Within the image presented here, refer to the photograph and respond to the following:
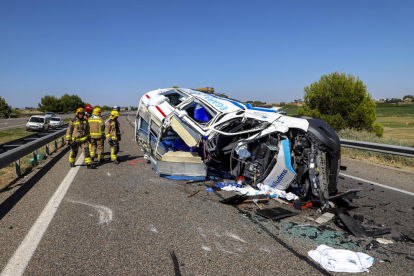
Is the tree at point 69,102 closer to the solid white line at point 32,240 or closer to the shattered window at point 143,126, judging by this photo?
the shattered window at point 143,126

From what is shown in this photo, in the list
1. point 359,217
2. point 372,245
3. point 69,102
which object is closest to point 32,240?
point 372,245

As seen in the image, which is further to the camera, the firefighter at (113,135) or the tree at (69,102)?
the tree at (69,102)

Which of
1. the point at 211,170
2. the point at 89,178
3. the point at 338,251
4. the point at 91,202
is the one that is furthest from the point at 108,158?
the point at 338,251

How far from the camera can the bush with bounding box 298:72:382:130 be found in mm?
14570

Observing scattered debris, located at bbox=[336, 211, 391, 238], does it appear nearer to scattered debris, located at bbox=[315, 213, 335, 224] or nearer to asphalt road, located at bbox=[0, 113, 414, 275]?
asphalt road, located at bbox=[0, 113, 414, 275]

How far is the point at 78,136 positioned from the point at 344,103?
42.3 ft

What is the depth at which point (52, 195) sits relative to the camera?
5141mm

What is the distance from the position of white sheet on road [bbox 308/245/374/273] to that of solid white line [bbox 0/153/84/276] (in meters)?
3.00

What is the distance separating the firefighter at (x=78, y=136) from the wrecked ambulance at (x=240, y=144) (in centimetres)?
178

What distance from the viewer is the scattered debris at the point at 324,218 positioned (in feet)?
13.3

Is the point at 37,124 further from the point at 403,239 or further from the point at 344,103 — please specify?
the point at 403,239

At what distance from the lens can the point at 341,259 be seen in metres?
3.01

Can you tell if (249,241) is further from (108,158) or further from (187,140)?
(108,158)

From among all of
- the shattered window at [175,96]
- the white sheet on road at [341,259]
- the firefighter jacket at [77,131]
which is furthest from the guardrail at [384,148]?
the firefighter jacket at [77,131]
